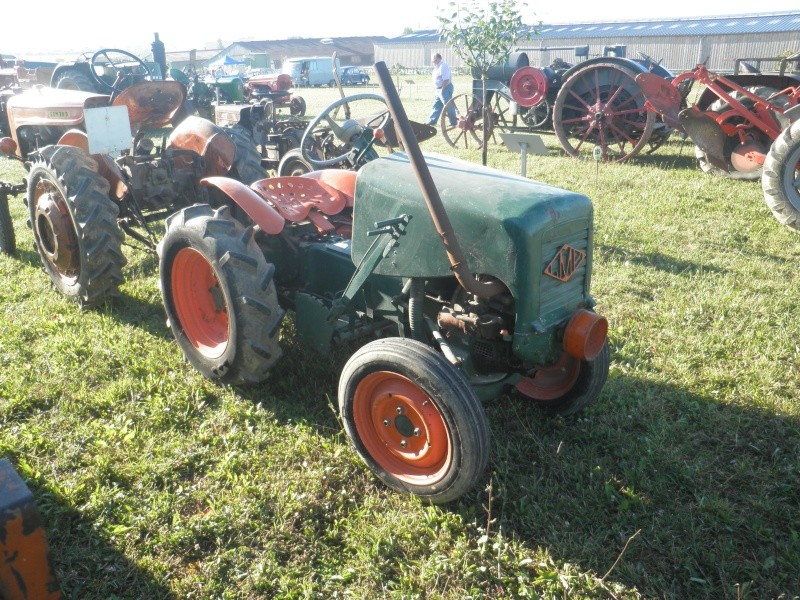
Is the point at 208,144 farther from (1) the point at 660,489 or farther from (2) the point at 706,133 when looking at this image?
(2) the point at 706,133

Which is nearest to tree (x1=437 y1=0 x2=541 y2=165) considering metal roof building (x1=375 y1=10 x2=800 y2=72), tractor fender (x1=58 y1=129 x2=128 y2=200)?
tractor fender (x1=58 y1=129 x2=128 y2=200)

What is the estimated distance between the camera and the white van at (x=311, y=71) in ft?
116

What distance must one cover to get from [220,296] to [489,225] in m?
1.63

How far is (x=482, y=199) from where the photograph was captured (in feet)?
8.39

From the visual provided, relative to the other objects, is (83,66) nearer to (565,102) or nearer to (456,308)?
(565,102)

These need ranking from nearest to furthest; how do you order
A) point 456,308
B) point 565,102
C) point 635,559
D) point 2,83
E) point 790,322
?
point 635,559 → point 456,308 → point 790,322 → point 565,102 → point 2,83

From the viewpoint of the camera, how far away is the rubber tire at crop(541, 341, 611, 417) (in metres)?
3.01

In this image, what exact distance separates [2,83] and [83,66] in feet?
14.6

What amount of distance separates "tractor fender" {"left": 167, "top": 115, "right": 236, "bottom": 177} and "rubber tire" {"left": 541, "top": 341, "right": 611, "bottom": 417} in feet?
10.7

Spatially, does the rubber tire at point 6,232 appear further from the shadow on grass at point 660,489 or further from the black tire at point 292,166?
the shadow on grass at point 660,489

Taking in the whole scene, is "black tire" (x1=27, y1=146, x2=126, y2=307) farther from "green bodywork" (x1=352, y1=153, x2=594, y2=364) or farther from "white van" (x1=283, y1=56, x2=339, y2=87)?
"white van" (x1=283, y1=56, x2=339, y2=87)

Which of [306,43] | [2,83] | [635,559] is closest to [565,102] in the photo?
[635,559]

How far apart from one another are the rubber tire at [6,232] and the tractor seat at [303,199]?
2905mm

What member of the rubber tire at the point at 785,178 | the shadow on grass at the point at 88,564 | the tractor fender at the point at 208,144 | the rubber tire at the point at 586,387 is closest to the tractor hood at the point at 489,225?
the rubber tire at the point at 586,387
